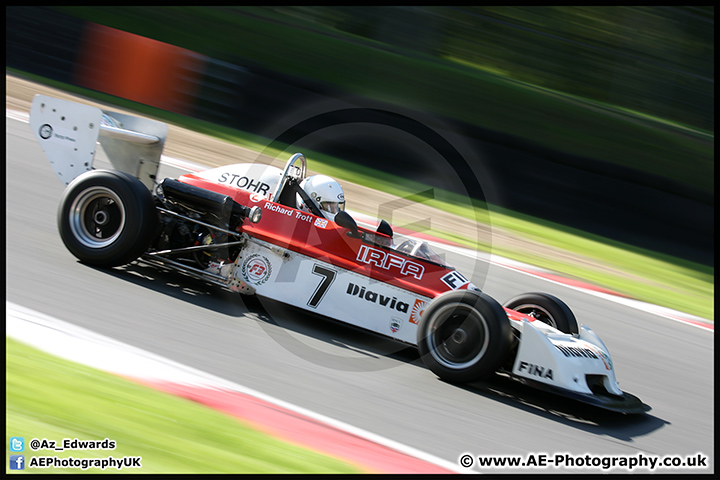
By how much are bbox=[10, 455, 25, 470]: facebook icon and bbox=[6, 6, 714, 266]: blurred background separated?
887 cm

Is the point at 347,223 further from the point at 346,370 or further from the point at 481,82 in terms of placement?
the point at 481,82

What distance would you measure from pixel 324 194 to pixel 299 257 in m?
0.64

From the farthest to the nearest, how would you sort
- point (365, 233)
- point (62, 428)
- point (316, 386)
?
point (365, 233), point (316, 386), point (62, 428)

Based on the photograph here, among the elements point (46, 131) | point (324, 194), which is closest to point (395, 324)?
point (324, 194)

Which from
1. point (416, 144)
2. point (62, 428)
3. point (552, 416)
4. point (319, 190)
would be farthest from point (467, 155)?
point (62, 428)

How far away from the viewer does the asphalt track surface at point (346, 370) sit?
15.4ft

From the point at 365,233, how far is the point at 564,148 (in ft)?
25.1

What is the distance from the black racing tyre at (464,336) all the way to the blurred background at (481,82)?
21.3 feet

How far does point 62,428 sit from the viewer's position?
3.75 meters

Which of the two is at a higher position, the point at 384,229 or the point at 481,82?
the point at 481,82

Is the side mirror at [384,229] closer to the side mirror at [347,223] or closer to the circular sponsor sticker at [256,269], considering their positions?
the side mirror at [347,223]

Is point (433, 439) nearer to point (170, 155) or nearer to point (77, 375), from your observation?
point (77, 375)

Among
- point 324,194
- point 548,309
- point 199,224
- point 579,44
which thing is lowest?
point 548,309

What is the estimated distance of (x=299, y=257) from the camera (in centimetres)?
596
